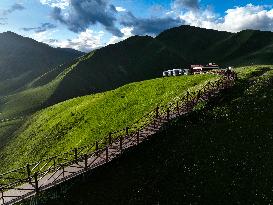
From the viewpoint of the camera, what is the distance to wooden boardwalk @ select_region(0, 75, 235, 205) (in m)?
34.8

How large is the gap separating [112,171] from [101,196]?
3.42 m

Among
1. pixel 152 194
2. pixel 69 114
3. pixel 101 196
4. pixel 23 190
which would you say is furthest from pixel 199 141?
pixel 69 114

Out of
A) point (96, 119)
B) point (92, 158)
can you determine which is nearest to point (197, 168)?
point (92, 158)

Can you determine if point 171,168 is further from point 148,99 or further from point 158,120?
point 148,99

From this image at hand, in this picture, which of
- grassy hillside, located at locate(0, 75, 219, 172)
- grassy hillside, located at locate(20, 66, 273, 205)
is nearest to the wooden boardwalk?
grassy hillside, located at locate(20, 66, 273, 205)

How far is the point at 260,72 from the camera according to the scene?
6606 centimetres

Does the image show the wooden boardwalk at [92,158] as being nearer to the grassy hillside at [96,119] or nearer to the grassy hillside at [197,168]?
the grassy hillside at [197,168]

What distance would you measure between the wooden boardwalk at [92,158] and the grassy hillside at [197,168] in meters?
1.30

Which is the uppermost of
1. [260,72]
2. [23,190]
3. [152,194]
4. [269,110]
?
[260,72]

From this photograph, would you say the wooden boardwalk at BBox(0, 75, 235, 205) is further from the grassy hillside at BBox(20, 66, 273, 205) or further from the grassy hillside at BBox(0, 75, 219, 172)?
the grassy hillside at BBox(0, 75, 219, 172)

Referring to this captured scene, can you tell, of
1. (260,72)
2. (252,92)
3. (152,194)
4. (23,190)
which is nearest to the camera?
(23,190)

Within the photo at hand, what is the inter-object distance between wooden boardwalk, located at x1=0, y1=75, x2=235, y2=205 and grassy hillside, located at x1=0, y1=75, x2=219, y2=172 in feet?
21.1

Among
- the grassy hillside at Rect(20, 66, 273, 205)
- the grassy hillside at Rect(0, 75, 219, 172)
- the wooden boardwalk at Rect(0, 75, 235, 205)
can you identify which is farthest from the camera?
the grassy hillside at Rect(0, 75, 219, 172)

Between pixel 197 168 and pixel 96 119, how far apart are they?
33523 mm
